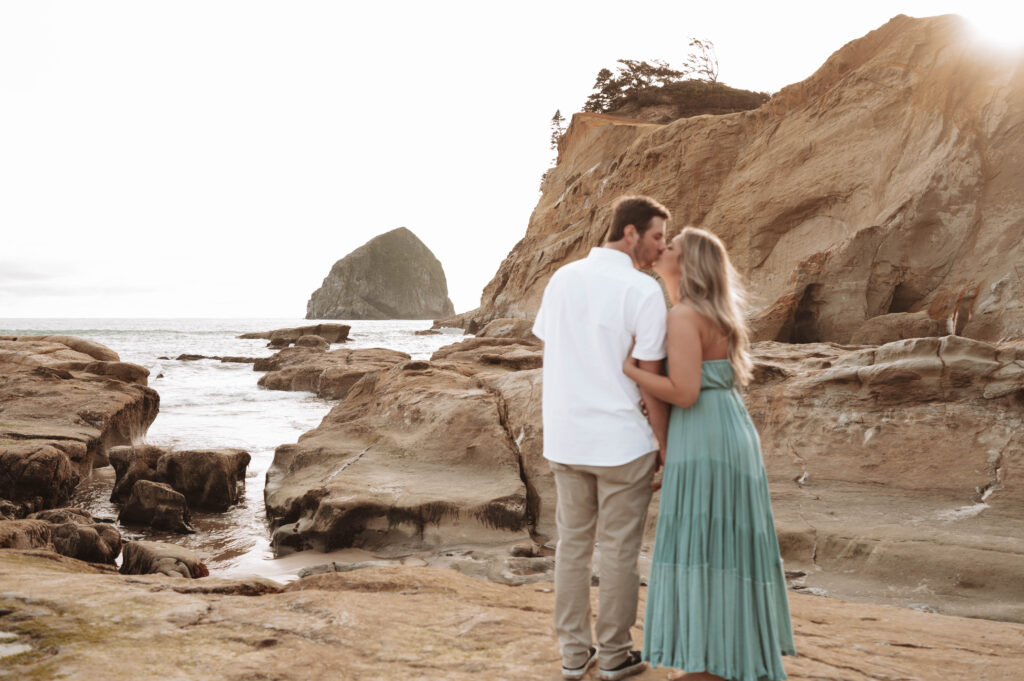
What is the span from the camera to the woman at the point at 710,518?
2.51 metres

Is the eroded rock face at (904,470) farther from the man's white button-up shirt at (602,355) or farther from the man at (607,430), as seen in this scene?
the man's white button-up shirt at (602,355)

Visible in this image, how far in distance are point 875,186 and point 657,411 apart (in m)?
15.6

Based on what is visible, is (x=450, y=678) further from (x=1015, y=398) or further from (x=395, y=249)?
(x=395, y=249)

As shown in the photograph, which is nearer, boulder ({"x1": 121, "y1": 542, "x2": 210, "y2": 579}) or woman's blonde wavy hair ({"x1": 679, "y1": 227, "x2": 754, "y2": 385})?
woman's blonde wavy hair ({"x1": 679, "y1": 227, "x2": 754, "y2": 385})

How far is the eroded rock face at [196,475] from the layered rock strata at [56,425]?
23.3 inches

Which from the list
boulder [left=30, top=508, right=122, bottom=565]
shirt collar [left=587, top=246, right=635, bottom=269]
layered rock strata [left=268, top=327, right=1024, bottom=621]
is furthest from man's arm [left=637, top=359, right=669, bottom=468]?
boulder [left=30, top=508, right=122, bottom=565]

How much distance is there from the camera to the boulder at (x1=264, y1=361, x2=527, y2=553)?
541cm

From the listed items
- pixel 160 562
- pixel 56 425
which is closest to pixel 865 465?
pixel 160 562

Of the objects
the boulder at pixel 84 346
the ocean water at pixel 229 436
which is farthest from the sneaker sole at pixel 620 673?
the boulder at pixel 84 346

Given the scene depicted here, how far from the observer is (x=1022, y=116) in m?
13.4

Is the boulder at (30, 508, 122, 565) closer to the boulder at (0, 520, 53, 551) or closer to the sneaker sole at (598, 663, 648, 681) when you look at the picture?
the boulder at (0, 520, 53, 551)

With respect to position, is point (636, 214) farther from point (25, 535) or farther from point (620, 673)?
point (25, 535)

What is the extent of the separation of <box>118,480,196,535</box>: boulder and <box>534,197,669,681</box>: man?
485cm

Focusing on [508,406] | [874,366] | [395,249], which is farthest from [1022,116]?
[395,249]
